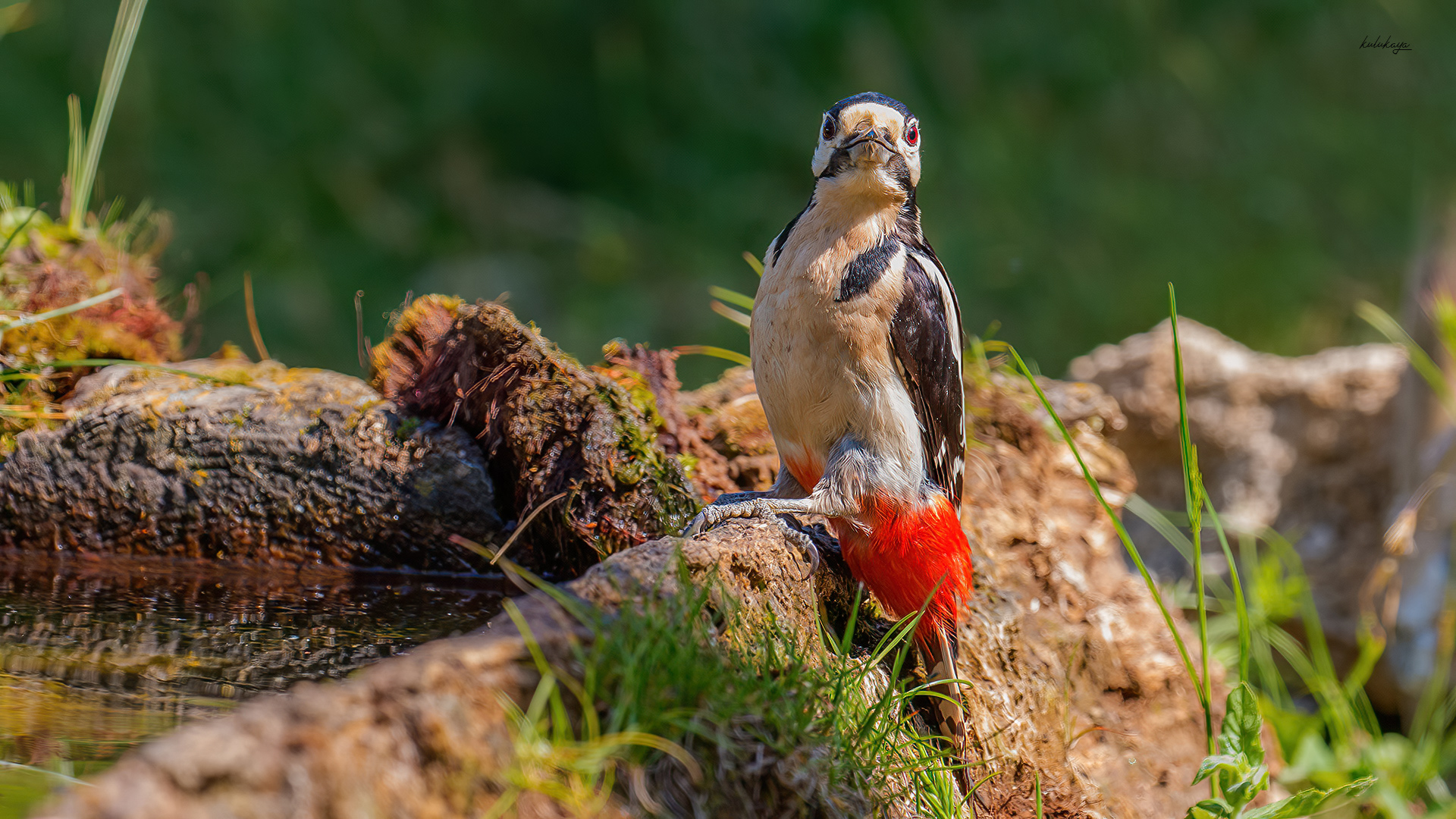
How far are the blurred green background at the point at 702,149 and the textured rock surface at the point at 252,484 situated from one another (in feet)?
20.4

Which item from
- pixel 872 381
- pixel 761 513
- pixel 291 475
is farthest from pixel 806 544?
pixel 291 475

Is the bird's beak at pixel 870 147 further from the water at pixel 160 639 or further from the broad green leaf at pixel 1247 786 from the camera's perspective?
the broad green leaf at pixel 1247 786

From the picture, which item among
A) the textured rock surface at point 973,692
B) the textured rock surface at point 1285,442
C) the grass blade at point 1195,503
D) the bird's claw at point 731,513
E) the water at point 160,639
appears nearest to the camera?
the textured rock surface at point 973,692

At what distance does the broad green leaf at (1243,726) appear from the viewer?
2219mm

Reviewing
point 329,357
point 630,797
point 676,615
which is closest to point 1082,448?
point 676,615

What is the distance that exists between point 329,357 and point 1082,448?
7311mm

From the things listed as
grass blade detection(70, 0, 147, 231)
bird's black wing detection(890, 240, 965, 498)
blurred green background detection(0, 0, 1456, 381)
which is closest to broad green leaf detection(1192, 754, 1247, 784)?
bird's black wing detection(890, 240, 965, 498)

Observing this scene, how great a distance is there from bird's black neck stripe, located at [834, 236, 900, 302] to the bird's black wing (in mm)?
58

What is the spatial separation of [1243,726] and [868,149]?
1538mm

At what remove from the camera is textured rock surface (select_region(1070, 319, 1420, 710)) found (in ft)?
15.6

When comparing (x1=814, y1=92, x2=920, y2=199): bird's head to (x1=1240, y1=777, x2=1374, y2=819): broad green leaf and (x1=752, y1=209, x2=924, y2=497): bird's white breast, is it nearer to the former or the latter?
(x1=752, y1=209, x2=924, y2=497): bird's white breast

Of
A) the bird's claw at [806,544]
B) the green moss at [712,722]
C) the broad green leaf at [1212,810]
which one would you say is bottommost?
the broad green leaf at [1212,810]

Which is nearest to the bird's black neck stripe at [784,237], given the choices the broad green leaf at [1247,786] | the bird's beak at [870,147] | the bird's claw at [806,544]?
the bird's beak at [870,147]

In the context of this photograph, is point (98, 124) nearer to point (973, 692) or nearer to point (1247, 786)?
point (973, 692)
